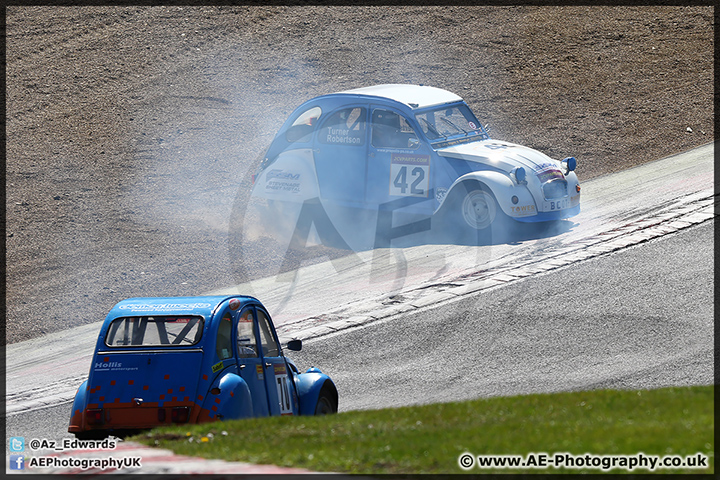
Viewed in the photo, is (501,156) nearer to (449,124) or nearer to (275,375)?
(449,124)

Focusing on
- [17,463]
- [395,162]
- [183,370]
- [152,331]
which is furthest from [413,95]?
[17,463]

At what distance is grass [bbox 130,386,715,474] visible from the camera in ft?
16.0

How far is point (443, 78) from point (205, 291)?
1204 centimetres

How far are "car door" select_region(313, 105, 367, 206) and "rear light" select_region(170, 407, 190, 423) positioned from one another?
23.7ft

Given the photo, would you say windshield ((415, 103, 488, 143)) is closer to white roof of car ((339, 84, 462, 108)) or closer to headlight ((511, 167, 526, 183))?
white roof of car ((339, 84, 462, 108))

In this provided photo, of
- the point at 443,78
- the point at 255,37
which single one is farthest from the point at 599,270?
the point at 255,37

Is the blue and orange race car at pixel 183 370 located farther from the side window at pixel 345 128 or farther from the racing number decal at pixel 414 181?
the side window at pixel 345 128

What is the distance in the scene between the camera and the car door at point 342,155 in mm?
13461

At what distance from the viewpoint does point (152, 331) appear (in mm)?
7316

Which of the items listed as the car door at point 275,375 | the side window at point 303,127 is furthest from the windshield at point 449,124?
the car door at point 275,375

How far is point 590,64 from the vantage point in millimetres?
23344

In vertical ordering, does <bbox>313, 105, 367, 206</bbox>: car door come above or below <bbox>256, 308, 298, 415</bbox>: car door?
above

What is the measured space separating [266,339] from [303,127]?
717 centimetres

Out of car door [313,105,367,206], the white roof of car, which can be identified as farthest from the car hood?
car door [313,105,367,206]
